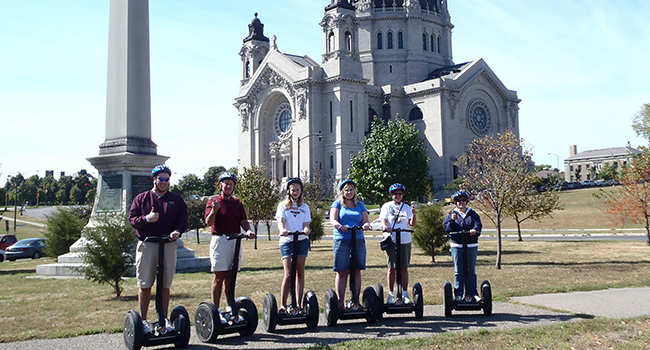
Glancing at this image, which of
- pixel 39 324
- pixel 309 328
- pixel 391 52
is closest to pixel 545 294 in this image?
pixel 309 328

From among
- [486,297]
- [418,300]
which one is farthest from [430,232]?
[418,300]

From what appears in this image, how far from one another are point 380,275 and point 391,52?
69464 mm

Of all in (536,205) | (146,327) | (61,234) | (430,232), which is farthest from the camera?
(536,205)

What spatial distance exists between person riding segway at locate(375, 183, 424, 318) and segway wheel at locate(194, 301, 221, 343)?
2529 millimetres

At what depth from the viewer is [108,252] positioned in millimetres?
12266

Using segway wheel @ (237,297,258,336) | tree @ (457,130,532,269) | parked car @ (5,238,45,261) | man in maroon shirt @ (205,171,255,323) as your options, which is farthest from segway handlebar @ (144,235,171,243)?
parked car @ (5,238,45,261)

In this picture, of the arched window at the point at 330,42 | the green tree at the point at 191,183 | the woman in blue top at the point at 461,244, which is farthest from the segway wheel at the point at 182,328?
the green tree at the point at 191,183

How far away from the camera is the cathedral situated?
68438mm

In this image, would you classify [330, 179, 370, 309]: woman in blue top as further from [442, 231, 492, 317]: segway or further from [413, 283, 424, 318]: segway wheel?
[442, 231, 492, 317]: segway

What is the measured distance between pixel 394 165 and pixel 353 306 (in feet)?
80.7

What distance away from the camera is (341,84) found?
219ft

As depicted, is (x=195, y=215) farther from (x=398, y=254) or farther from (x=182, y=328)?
(x=182, y=328)

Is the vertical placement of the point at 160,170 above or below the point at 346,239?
above

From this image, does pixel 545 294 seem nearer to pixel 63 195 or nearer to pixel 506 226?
pixel 506 226
